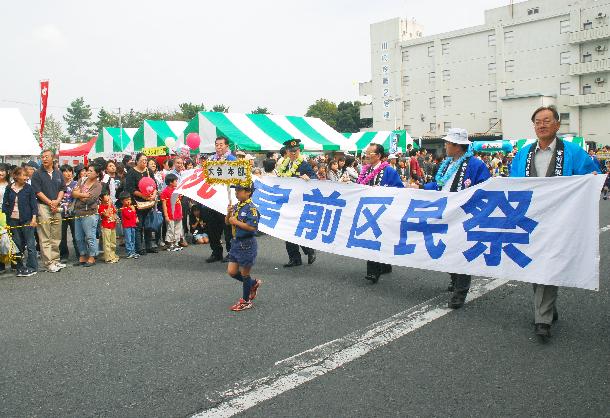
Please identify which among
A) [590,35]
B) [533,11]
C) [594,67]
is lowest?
[594,67]

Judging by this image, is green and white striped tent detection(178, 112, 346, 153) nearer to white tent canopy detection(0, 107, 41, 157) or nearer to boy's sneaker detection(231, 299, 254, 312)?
white tent canopy detection(0, 107, 41, 157)

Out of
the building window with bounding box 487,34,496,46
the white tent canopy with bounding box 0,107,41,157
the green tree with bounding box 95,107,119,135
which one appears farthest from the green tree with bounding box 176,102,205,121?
the white tent canopy with bounding box 0,107,41,157

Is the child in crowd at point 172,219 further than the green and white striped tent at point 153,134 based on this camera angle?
No

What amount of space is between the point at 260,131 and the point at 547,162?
16072 mm

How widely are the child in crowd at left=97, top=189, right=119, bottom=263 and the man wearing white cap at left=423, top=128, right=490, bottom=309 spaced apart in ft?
19.4

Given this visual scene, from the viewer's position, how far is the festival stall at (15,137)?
14.5 m

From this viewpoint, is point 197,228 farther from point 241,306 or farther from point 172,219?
point 241,306

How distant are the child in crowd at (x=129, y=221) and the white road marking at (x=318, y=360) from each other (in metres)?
5.79

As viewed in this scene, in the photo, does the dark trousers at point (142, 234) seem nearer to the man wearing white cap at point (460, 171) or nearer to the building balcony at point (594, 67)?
the man wearing white cap at point (460, 171)

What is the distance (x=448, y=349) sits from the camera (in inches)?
175

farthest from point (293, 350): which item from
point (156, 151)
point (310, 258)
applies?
point (156, 151)

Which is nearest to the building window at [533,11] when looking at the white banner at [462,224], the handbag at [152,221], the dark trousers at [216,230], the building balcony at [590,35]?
the building balcony at [590,35]

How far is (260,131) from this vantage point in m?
20.5

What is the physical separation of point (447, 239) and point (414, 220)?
518mm
